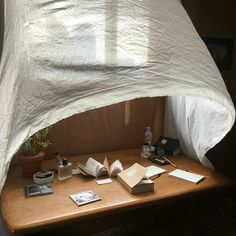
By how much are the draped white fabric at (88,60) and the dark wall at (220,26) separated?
44.7 inches

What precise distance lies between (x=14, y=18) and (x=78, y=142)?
1.05 m

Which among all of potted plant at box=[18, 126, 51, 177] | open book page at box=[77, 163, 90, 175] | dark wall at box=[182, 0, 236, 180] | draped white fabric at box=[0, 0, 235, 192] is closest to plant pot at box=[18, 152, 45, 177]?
potted plant at box=[18, 126, 51, 177]

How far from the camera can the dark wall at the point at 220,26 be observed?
2.14 m

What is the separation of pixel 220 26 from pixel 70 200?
1799 millimetres

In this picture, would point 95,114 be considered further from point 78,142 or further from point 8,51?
point 8,51

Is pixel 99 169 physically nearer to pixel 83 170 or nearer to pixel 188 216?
pixel 83 170

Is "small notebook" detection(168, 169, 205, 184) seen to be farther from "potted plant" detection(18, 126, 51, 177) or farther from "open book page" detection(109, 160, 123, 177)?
"potted plant" detection(18, 126, 51, 177)

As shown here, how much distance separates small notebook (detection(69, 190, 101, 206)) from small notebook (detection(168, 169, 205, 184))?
0.48 metres

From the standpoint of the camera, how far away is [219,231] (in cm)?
212

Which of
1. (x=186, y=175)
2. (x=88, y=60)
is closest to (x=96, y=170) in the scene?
(x=186, y=175)

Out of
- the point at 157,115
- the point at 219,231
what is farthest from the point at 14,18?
the point at 219,231

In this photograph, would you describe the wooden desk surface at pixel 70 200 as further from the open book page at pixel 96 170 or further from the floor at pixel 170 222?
the floor at pixel 170 222

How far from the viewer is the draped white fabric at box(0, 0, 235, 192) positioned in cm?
88

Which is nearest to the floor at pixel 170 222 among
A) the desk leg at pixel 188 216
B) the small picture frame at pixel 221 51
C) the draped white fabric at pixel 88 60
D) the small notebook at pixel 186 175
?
the desk leg at pixel 188 216
